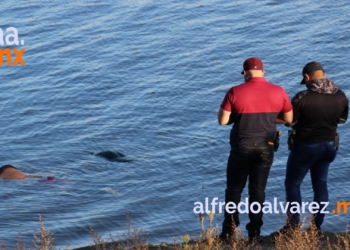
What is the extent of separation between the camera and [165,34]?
20234 mm

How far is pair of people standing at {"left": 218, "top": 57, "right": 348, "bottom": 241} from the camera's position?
771 centimetres

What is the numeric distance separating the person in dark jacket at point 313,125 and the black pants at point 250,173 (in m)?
0.34

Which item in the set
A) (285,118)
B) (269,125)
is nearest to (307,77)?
(285,118)

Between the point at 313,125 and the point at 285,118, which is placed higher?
the point at 285,118

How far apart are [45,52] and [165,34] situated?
308cm

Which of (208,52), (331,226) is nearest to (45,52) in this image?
(208,52)

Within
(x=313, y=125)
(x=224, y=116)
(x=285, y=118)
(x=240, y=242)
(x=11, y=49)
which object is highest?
(x=11, y=49)

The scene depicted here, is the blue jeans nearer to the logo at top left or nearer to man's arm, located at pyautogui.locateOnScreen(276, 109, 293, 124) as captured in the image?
man's arm, located at pyautogui.locateOnScreen(276, 109, 293, 124)

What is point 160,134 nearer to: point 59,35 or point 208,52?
point 208,52

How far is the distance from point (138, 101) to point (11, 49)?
16.7ft

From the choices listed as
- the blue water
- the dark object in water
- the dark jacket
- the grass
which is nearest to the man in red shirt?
the dark jacket

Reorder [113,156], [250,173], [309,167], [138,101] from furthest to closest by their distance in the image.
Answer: [138,101]
[113,156]
[309,167]
[250,173]

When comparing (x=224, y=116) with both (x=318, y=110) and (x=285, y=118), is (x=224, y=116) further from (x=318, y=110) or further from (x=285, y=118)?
(x=318, y=110)

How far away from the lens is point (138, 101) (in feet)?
54.0
